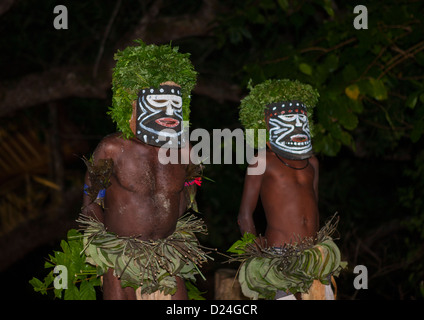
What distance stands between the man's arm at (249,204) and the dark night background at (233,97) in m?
0.43

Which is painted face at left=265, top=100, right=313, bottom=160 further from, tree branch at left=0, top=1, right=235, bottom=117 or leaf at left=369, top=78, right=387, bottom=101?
tree branch at left=0, top=1, right=235, bottom=117

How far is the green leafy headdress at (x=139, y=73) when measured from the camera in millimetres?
3350

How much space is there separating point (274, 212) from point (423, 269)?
3.66 m

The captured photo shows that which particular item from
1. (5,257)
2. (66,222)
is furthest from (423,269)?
(5,257)

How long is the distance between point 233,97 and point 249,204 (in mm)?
2782

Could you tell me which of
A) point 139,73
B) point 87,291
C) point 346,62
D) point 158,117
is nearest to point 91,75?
point 346,62

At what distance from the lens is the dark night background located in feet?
15.4

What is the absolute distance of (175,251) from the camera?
3.35 meters

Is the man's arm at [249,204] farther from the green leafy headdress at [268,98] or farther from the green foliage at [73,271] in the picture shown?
the green foliage at [73,271]

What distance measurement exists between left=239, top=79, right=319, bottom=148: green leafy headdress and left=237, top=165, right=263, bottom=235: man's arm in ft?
1.08

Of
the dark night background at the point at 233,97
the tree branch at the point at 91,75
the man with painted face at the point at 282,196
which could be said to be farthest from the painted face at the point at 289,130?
the tree branch at the point at 91,75

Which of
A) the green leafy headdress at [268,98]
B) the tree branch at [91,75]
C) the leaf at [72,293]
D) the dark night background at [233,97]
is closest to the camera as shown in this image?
the leaf at [72,293]

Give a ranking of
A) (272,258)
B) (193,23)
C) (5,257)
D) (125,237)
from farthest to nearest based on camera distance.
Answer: (5,257) < (193,23) < (272,258) < (125,237)

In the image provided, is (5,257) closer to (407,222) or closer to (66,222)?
(66,222)
